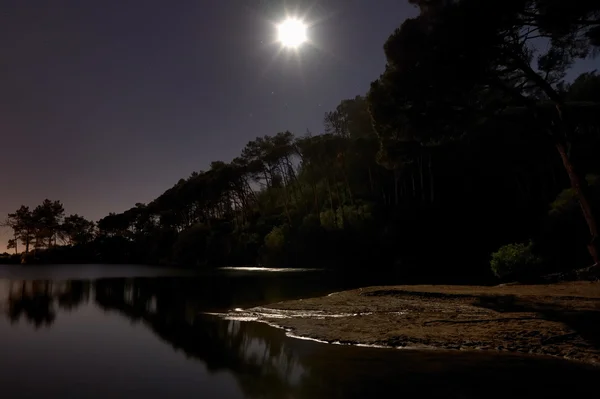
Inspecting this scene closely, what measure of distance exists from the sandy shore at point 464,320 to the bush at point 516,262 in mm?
7996

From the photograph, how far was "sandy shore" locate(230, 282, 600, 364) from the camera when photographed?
1091cm

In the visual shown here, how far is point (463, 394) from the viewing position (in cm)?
782

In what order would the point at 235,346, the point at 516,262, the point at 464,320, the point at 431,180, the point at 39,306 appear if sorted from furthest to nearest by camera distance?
the point at 431,180
the point at 516,262
the point at 39,306
the point at 464,320
the point at 235,346

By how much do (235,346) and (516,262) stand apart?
20106mm

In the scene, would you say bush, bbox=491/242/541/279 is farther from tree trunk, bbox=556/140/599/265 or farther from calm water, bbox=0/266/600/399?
calm water, bbox=0/266/600/399

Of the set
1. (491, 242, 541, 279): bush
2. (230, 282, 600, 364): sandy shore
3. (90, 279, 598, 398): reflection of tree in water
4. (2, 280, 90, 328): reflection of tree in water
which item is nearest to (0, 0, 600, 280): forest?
(491, 242, 541, 279): bush

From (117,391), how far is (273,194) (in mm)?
91661

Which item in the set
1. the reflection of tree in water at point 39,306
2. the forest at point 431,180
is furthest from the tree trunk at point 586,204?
the reflection of tree in water at point 39,306

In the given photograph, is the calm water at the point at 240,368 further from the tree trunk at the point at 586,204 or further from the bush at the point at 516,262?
the bush at the point at 516,262

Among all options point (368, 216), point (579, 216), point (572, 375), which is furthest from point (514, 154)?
point (572, 375)

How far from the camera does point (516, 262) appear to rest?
86.7 feet

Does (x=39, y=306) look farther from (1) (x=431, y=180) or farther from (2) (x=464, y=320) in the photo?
(1) (x=431, y=180)

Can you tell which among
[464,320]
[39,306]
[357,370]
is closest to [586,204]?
[464,320]

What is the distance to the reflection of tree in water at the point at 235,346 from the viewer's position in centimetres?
916
